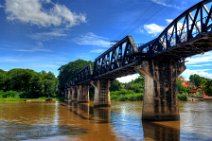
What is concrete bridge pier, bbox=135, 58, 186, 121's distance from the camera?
129 feet

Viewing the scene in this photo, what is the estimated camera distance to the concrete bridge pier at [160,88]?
3919 centimetres

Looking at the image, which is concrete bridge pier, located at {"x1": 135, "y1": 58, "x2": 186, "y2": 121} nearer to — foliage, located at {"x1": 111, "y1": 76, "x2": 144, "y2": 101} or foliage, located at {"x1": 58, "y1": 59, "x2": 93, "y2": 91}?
foliage, located at {"x1": 111, "y1": 76, "x2": 144, "y2": 101}

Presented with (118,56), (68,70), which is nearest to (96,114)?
(118,56)

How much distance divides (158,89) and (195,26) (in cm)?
1286

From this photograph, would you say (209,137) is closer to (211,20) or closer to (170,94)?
(211,20)

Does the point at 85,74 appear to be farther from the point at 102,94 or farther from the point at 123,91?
the point at 123,91

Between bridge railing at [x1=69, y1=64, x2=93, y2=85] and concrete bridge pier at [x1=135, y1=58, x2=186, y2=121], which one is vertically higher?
bridge railing at [x1=69, y1=64, x2=93, y2=85]

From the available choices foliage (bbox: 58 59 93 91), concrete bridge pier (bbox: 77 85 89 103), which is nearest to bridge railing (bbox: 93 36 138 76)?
concrete bridge pier (bbox: 77 85 89 103)

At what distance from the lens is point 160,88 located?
3991 cm

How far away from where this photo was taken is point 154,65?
1608 inches

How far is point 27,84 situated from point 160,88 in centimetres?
12391

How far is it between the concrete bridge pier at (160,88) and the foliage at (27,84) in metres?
113

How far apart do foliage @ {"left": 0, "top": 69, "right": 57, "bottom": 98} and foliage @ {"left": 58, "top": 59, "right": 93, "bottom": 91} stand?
2604cm

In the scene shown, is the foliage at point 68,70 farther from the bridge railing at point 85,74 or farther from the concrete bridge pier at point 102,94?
the concrete bridge pier at point 102,94
